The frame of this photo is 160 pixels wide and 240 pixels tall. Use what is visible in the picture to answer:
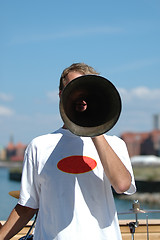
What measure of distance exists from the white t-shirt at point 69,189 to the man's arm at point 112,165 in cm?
8

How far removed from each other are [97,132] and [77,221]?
32 cm

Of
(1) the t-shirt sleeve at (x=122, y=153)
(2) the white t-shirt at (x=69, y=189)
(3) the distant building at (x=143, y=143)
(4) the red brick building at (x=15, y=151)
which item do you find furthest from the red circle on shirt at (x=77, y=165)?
(4) the red brick building at (x=15, y=151)

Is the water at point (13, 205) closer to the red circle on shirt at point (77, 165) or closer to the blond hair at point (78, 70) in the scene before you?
the red circle on shirt at point (77, 165)

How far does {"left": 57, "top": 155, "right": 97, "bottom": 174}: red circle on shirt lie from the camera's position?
153 centimetres

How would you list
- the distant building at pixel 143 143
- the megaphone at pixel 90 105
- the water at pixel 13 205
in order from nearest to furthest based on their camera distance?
the megaphone at pixel 90 105 → the water at pixel 13 205 → the distant building at pixel 143 143

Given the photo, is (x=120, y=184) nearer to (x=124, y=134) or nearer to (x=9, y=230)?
(x=9, y=230)

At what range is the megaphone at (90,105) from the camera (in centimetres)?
143

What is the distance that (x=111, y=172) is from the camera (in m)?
1.45

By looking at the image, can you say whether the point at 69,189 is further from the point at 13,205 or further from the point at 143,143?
the point at 143,143

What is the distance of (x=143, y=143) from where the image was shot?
245 ft

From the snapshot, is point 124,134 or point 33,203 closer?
point 33,203

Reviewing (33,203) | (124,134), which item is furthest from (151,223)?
(124,134)

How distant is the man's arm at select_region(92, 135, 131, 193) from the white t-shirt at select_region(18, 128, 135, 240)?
79 mm

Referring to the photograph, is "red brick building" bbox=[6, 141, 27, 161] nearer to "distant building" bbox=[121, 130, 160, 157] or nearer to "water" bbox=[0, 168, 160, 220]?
"distant building" bbox=[121, 130, 160, 157]
